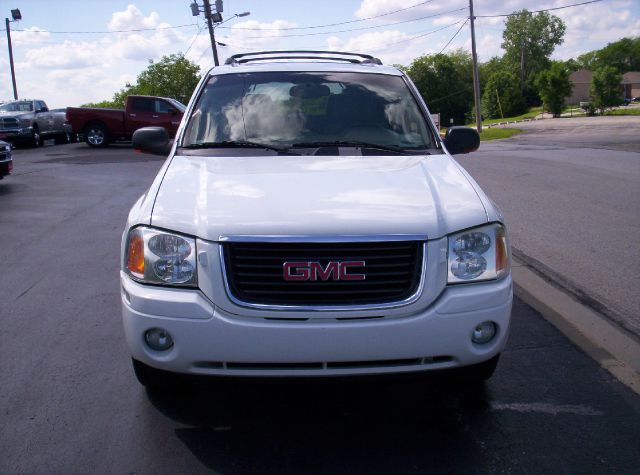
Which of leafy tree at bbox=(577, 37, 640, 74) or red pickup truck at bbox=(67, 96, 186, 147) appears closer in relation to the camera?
red pickup truck at bbox=(67, 96, 186, 147)

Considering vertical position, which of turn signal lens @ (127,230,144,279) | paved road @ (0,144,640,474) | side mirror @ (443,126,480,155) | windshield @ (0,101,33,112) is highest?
windshield @ (0,101,33,112)

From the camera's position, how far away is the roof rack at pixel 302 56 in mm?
5727

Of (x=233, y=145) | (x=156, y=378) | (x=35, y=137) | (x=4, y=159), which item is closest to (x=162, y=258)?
(x=156, y=378)

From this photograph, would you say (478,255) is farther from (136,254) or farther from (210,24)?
(210,24)

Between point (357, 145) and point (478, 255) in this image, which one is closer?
point (478, 255)

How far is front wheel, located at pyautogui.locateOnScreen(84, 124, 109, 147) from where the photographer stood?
25156 millimetres

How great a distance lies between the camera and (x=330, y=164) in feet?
12.9

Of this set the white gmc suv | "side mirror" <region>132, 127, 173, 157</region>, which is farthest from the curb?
"side mirror" <region>132, 127, 173, 157</region>

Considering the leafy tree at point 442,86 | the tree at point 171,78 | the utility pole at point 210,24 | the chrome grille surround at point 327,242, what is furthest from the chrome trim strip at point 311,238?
the leafy tree at point 442,86

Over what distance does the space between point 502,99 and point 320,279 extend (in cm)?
9187

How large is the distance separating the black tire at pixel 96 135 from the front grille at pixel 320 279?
23.7 meters

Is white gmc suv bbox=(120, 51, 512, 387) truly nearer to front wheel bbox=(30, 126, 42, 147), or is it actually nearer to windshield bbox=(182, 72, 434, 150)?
windshield bbox=(182, 72, 434, 150)

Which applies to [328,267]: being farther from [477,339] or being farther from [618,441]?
[618,441]

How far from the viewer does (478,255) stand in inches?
129
